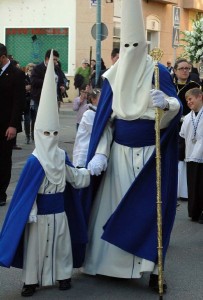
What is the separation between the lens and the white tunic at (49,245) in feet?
19.0

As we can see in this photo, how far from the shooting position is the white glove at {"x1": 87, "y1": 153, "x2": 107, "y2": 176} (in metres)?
5.98

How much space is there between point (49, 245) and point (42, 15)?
26.2 m

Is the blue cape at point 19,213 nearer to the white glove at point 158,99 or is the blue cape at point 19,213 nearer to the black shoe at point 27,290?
the black shoe at point 27,290

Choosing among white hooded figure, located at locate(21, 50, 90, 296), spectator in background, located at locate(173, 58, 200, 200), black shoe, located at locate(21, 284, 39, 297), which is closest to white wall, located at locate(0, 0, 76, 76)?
spectator in background, located at locate(173, 58, 200, 200)

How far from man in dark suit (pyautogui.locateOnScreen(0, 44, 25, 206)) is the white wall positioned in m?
21.6

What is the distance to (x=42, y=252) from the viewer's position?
581cm

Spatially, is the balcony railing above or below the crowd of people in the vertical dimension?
above

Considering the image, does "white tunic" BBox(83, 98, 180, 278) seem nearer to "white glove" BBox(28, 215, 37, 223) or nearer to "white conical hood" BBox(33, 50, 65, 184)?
"white conical hood" BBox(33, 50, 65, 184)

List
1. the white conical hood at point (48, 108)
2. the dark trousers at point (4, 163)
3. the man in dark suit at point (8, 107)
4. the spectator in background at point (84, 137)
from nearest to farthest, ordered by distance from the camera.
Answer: the white conical hood at point (48, 108), the spectator in background at point (84, 137), the man in dark suit at point (8, 107), the dark trousers at point (4, 163)

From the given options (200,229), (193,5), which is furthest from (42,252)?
(193,5)

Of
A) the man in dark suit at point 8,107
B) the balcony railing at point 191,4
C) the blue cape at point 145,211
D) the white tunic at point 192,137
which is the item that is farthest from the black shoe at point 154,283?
the balcony railing at point 191,4

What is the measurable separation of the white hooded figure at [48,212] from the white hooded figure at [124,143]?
35cm

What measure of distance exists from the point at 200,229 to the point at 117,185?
269cm

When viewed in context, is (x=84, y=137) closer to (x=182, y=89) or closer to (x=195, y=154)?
(x=195, y=154)
